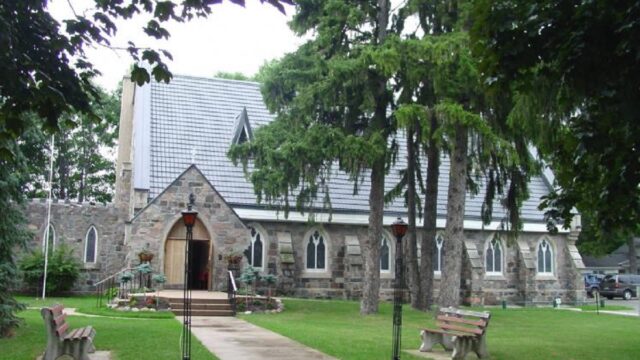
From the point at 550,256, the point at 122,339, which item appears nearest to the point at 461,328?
the point at 122,339

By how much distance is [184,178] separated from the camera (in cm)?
2166

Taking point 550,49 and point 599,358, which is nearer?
point 550,49

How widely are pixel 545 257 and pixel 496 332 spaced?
15169 mm

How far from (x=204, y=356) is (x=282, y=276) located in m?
15.0

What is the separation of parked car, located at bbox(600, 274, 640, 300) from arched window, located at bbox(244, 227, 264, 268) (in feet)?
73.0

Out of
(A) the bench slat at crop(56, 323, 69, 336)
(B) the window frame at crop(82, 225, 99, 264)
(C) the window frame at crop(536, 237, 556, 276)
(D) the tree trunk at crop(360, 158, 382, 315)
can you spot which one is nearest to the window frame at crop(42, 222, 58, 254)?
(B) the window frame at crop(82, 225, 99, 264)

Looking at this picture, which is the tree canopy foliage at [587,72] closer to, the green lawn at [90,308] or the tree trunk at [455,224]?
the tree trunk at [455,224]

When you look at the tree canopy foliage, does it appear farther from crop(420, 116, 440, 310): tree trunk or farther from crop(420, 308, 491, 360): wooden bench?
crop(420, 116, 440, 310): tree trunk

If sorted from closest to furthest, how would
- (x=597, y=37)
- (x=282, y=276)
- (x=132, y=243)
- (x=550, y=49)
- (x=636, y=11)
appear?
1. (x=636, y=11)
2. (x=597, y=37)
3. (x=550, y=49)
4. (x=132, y=243)
5. (x=282, y=276)

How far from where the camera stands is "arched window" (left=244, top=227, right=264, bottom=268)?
26156 mm

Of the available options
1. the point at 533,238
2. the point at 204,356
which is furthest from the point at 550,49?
the point at 533,238

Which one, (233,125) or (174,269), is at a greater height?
(233,125)

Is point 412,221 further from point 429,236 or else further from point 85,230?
point 85,230

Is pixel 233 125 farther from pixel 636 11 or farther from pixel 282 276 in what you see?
pixel 636 11
